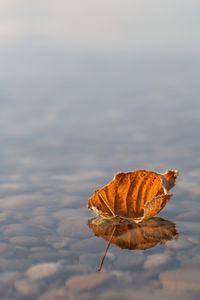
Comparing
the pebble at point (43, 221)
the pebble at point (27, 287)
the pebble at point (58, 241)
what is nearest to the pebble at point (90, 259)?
the pebble at point (58, 241)

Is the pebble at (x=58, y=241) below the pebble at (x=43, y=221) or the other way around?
below

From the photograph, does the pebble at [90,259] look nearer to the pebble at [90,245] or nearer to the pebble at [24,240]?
the pebble at [90,245]

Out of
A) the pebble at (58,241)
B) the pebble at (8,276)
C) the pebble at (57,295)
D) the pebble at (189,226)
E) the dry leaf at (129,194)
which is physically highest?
the dry leaf at (129,194)

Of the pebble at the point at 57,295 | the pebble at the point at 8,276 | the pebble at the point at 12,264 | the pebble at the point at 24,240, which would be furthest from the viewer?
the pebble at the point at 24,240

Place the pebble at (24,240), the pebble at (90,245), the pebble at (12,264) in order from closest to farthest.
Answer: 1. the pebble at (12,264)
2. the pebble at (90,245)
3. the pebble at (24,240)

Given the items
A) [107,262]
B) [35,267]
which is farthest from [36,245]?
[107,262]

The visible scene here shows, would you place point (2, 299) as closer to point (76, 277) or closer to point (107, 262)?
point (76, 277)
